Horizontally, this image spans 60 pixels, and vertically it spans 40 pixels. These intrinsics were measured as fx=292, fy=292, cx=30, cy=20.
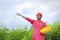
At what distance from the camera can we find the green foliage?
14.0 m

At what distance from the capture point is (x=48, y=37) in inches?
553

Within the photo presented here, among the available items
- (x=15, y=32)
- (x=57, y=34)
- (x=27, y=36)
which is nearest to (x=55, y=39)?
(x=57, y=34)

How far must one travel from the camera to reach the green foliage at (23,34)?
14.0 m

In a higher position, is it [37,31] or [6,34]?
[37,31]

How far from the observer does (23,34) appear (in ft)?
50.2

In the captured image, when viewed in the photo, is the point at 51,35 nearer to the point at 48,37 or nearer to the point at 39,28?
the point at 48,37

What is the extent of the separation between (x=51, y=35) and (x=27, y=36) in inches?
48.4

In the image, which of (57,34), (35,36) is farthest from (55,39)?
(35,36)

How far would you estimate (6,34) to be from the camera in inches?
653

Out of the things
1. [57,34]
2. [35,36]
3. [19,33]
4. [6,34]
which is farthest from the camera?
[6,34]

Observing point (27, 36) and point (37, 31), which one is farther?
point (27, 36)

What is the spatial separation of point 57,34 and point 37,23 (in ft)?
11.2

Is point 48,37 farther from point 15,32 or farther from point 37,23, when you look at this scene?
point 37,23

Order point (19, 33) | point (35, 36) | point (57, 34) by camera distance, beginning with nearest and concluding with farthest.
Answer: point (35, 36), point (57, 34), point (19, 33)
